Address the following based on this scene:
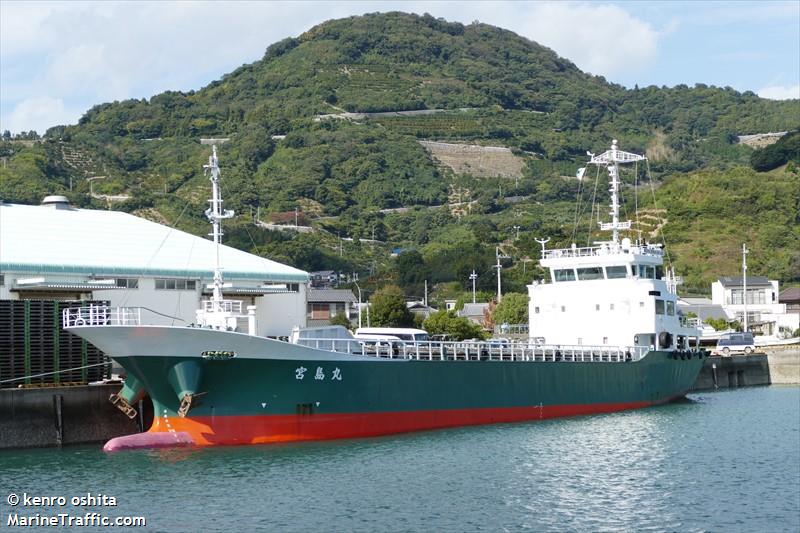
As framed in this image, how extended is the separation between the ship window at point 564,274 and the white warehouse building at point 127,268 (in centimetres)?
1078

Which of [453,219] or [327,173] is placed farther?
[327,173]

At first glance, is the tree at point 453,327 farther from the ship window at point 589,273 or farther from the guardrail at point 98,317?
the guardrail at point 98,317

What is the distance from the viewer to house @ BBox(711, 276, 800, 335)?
85750 millimetres

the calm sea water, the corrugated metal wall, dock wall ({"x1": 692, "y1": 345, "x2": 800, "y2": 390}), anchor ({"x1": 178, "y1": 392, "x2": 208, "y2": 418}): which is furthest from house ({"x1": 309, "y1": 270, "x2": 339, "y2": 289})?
anchor ({"x1": 178, "y1": 392, "x2": 208, "y2": 418})

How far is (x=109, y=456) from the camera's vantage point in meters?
29.2

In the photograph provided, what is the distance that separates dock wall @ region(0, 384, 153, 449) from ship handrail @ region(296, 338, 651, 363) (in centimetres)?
629

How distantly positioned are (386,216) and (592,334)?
98.6 m

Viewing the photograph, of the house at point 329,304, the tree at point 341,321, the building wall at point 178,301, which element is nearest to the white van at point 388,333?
the building wall at point 178,301

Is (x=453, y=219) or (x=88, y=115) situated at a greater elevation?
(x=88, y=115)

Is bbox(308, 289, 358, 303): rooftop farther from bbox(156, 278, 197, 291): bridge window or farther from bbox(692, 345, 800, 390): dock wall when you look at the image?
bbox(156, 278, 197, 291): bridge window

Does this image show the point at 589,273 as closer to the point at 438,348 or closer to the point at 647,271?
the point at 647,271

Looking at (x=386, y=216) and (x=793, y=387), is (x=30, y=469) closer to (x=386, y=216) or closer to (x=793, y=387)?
(x=793, y=387)

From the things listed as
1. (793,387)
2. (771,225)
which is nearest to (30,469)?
(793,387)

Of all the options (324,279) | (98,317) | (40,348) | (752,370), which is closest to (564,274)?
(752,370)
